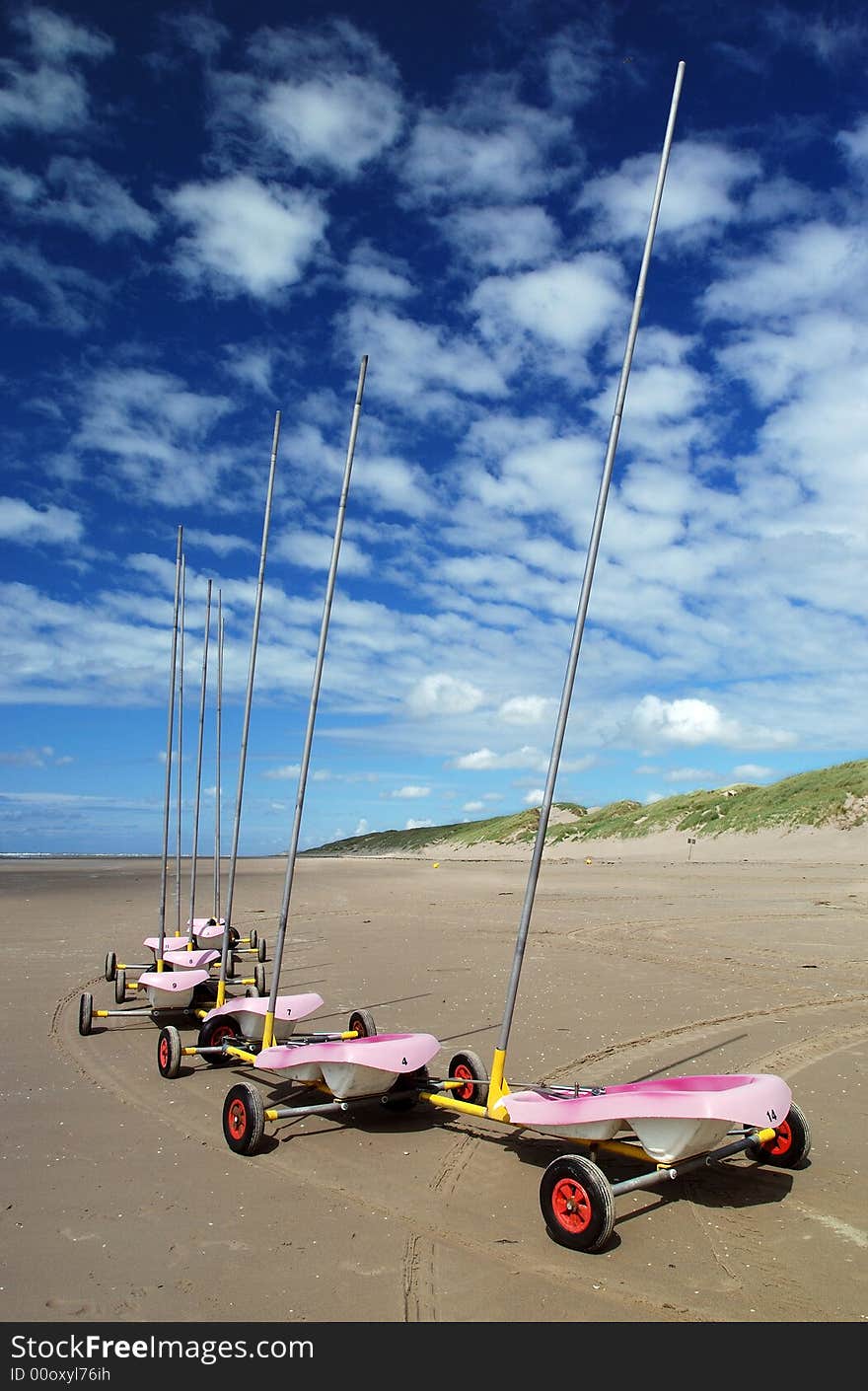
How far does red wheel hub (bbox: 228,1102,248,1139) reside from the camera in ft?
21.1

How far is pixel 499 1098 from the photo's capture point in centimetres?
599

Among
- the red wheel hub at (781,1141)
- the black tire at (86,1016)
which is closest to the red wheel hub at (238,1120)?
the red wheel hub at (781,1141)

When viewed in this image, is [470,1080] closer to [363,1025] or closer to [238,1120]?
[238,1120]

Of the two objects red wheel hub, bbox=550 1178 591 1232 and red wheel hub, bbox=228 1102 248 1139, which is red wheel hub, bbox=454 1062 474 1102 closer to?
red wheel hub, bbox=228 1102 248 1139

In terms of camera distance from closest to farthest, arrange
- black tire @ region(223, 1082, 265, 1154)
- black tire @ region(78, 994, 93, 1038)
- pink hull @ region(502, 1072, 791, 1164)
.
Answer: pink hull @ region(502, 1072, 791, 1164) → black tire @ region(223, 1082, 265, 1154) → black tire @ region(78, 994, 93, 1038)

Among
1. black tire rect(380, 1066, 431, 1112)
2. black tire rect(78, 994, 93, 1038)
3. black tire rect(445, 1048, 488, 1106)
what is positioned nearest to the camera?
black tire rect(445, 1048, 488, 1106)

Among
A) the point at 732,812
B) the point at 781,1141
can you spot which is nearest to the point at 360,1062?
the point at 781,1141

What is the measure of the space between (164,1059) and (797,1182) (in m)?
5.43

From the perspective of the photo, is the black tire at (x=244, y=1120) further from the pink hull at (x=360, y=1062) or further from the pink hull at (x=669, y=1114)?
the pink hull at (x=669, y=1114)

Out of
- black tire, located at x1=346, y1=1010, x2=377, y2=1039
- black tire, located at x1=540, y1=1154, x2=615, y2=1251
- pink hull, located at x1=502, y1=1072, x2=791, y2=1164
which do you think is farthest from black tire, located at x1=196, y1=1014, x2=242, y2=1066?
black tire, located at x1=540, y1=1154, x2=615, y2=1251

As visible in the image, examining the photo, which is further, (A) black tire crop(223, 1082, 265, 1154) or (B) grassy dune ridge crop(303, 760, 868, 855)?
(B) grassy dune ridge crop(303, 760, 868, 855)

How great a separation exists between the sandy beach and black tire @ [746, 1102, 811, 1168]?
10cm

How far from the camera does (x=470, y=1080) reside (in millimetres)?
6812

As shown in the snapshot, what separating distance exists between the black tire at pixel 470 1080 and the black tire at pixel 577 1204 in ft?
4.61
